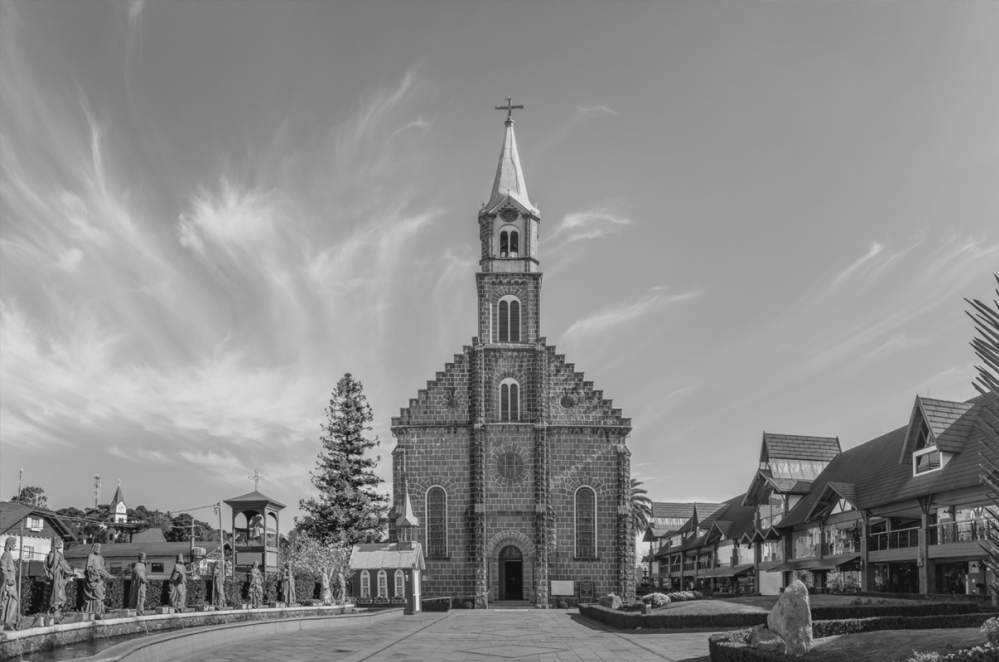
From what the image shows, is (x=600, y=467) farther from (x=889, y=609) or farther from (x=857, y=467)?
(x=889, y=609)

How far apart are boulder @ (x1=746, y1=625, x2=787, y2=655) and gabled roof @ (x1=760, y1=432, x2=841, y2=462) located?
4313 centimetres

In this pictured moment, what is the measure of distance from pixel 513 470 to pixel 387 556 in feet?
31.7

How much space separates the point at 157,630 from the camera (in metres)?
24.9

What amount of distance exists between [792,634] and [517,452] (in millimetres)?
42266

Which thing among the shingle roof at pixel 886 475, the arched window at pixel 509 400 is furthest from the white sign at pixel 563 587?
the shingle roof at pixel 886 475

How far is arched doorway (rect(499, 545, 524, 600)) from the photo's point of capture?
58.1m

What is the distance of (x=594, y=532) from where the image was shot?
58938 millimetres

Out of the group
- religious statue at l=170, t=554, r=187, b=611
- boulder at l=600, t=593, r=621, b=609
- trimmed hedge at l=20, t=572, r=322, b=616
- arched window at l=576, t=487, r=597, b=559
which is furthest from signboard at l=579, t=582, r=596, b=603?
religious statue at l=170, t=554, r=187, b=611

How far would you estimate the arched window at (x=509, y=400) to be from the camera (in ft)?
197

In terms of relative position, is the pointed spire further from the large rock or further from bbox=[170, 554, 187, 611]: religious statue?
the large rock

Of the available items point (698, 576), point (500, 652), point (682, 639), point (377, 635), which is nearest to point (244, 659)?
point (500, 652)

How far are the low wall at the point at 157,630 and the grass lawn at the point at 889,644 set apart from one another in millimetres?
11961

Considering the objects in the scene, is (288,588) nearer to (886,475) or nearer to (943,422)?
(886,475)

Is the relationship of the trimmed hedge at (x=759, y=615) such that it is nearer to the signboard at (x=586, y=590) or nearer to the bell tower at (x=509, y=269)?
the signboard at (x=586, y=590)
